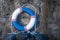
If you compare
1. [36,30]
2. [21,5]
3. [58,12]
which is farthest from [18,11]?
[58,12]

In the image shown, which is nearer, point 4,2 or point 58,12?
point 58,12

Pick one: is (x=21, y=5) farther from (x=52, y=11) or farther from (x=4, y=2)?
(x=52, y=11)

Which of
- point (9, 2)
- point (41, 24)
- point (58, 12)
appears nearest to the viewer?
point (58, 12)

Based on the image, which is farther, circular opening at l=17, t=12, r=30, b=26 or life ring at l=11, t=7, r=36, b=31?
circular opening at l=17, t=12, r=30, b=26

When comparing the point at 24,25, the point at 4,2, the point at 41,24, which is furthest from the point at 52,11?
the point at 4,2

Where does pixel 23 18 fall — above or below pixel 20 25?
above

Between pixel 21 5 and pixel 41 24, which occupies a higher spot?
pixel 21 5

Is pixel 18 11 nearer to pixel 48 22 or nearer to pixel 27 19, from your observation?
pixel 27 19

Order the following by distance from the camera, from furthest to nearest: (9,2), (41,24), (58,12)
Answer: (9,2)
(41,24)
(58,12)

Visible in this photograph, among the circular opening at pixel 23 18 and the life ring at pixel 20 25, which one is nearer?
the life ring at pixel 20 25
